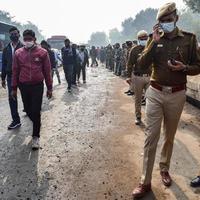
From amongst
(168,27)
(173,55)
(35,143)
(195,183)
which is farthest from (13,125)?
(168,27)

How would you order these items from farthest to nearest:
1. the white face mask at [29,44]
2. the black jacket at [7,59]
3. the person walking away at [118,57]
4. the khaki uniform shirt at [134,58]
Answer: the person walking away at [118,57] → the khaki uniform shirt at [134,58] → the black jacket at [7,59] → the white face mask at [29,44]

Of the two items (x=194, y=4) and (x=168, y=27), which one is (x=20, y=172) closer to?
Answer: (x=168, y=27)

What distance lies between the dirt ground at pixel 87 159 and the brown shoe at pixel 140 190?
90 mm

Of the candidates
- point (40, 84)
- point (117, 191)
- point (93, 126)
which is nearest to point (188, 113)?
point (93, 126)

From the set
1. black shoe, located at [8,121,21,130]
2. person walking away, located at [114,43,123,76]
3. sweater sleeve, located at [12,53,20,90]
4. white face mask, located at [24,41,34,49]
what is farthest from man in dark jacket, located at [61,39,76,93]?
white face mask, located at [24,41,34,49]

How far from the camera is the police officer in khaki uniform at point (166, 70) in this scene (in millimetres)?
4371

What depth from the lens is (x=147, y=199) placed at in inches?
179

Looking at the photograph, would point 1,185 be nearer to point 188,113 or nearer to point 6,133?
point 6,133

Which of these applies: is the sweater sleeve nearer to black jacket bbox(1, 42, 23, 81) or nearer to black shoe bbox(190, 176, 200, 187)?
black jacket bbox(1, 42, 23, 81)

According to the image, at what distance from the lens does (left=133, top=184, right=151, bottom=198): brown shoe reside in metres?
4.57

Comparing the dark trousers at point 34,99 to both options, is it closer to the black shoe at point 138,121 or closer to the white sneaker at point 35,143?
the white sneaker at point 35,143

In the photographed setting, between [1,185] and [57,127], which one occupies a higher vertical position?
[1,185]

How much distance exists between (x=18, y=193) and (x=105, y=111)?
5823 mm

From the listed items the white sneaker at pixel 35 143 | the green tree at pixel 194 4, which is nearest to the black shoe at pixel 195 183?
the white sneaker at pixel 35 143
